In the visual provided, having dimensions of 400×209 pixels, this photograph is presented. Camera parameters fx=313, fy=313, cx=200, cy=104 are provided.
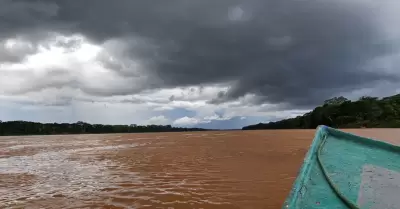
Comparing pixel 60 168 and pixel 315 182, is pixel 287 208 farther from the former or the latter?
pixel 60 168

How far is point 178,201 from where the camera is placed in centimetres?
550

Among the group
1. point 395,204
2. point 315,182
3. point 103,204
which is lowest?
point 103,204

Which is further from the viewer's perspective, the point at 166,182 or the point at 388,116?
the point at 388,116

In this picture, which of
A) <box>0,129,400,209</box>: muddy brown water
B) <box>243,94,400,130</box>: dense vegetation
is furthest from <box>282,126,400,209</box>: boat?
<box>243,94,400,130</box>: dense vegetation

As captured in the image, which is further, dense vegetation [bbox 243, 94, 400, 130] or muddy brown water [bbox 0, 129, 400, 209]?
dense vegetation [bbox 243, 94, 400, 130]

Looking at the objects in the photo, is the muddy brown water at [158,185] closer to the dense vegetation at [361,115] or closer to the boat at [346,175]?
the boat at [346,175]

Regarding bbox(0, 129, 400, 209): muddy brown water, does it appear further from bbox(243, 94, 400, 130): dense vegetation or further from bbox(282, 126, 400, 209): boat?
bbox(243, 94, 400, 130): dense vegetation

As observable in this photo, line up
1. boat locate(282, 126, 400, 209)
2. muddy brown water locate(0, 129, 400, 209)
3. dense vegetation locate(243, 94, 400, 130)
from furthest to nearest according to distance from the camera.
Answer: dense vegetation locate(243, 94, 400, 130) < muddy brown water locate(0, 129, 400, 209) < boat locate(282, 126, 400, 209)

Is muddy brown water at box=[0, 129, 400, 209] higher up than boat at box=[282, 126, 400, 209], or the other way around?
boat at box=[282, 126, 400, 209]

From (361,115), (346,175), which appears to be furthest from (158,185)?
(361,115)

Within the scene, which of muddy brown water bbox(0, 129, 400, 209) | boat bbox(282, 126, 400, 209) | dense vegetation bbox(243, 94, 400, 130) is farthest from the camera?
dense vegetation bbox(243, 94, 400, 130)

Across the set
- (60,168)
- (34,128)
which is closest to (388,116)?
(60,168)

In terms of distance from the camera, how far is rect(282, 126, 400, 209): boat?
9.82ft

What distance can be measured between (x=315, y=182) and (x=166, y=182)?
4.56 meters
